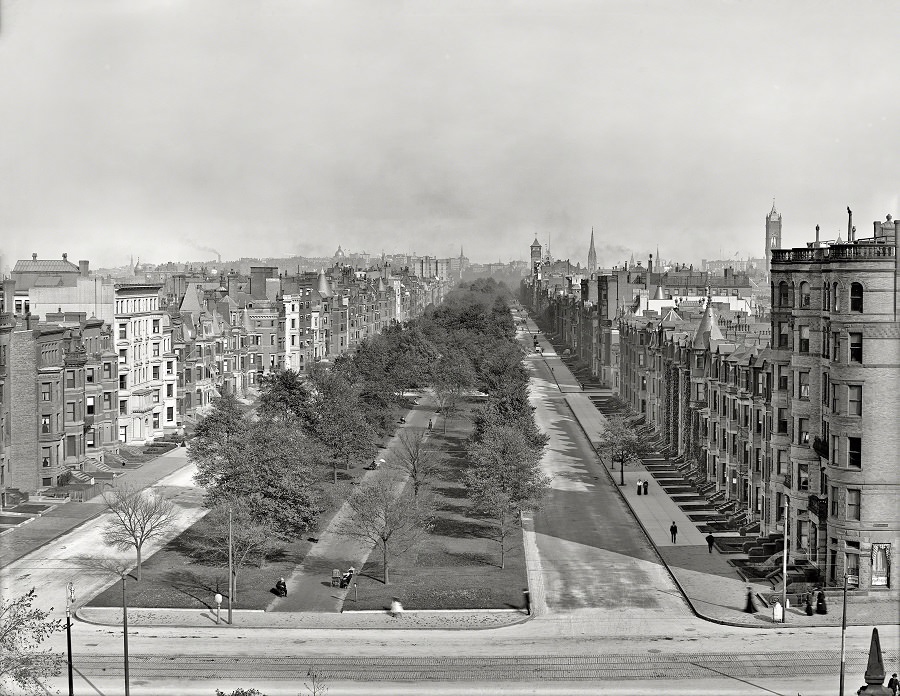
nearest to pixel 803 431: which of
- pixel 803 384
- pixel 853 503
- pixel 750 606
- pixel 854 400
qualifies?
pixel 803 384

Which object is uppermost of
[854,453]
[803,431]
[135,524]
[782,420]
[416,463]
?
[782,420]

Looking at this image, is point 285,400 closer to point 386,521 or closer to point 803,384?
point 386,521

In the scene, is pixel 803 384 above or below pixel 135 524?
above

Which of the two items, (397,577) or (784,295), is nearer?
(397,577)

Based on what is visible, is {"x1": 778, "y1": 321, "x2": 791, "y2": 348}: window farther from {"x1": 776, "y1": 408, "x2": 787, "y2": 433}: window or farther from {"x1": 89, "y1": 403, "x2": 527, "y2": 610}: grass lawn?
{"x1": 89, "y1": 403, "x2": 527, "y2": 610}: grass lawn

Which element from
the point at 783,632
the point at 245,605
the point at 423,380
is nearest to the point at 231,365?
the point at 423,380
